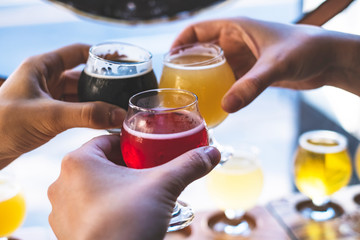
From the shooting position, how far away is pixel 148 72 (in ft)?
4.31

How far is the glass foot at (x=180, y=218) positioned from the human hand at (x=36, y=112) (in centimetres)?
31

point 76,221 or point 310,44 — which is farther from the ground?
point 310,44

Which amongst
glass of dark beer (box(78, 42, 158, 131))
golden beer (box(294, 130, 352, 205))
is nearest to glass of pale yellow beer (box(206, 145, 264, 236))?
golden beer (box(294, 130, 352, 205))

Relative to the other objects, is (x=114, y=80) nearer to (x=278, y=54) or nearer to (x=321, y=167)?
(x=278, y=54)

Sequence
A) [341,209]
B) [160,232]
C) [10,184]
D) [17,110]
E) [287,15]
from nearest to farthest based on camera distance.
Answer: [160,232]
[17,110]
[10,184]
[341,209]
[287,15]

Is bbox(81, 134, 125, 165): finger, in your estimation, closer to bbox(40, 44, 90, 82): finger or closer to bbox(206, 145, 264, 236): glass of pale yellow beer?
bbox(40, 44, 90, 82): finger

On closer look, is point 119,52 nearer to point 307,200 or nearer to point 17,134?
point 17,134

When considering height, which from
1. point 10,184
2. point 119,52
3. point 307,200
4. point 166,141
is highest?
point 119,52

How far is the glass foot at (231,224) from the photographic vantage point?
1.76 m

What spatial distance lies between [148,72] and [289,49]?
504mm

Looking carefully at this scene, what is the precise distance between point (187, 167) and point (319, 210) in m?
1.17

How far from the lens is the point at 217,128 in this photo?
3656mm

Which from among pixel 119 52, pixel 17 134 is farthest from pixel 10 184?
pixel 119 52

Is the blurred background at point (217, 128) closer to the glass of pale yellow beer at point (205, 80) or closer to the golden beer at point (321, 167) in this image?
the glass of pale yellow beer at point (205, 80)
